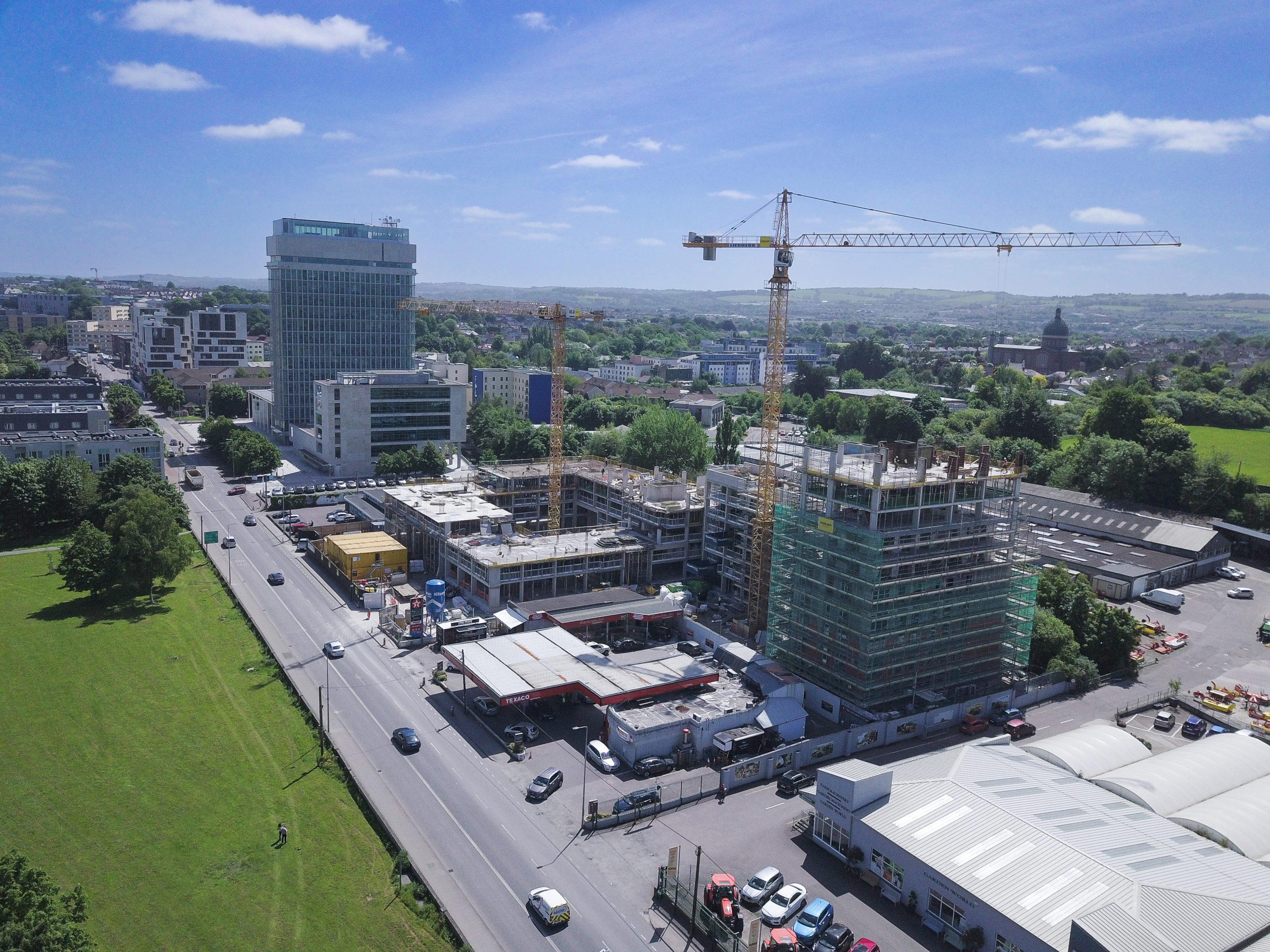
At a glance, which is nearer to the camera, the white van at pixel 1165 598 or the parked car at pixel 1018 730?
the parked car at pixel 1018 730

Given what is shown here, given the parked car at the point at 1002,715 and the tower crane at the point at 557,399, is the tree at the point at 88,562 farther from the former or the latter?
the parked car at the point at 1002,715

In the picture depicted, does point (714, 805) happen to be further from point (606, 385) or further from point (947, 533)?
point (606, 385)

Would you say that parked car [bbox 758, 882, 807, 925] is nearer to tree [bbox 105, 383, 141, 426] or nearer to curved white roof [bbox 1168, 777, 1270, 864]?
curved white roof [bbox 1168, 777, 1270, 864]

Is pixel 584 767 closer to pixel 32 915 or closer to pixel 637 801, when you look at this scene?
pixel 637 801

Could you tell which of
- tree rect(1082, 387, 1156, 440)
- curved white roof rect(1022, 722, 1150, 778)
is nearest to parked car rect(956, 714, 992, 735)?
curved white roof rect(1022, 722, 1150, 778)

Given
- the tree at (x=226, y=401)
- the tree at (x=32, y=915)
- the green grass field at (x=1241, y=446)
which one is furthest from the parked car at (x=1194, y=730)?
the tree at (x=226, y=401)

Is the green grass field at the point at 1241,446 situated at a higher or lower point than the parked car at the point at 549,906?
higher

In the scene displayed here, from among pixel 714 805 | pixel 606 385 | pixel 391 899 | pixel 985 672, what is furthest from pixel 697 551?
pixel 606 385
